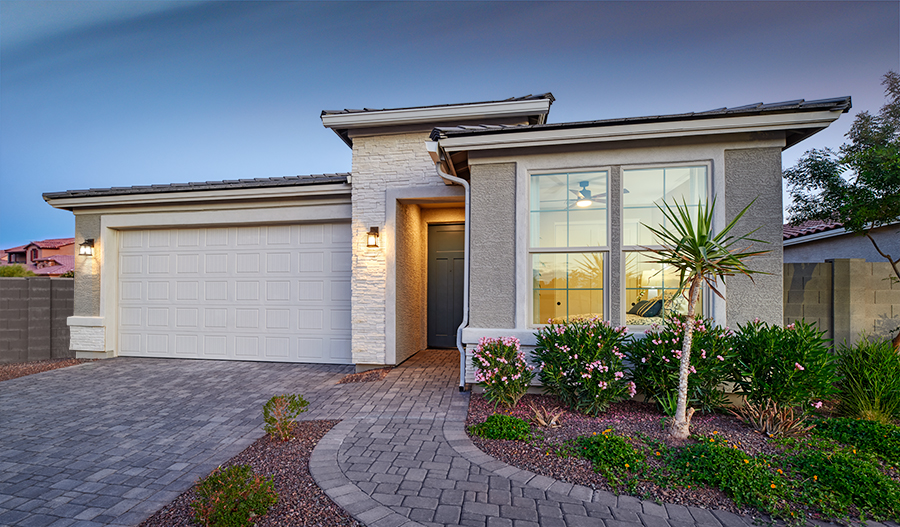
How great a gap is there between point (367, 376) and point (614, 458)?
4.12m

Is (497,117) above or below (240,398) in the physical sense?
above

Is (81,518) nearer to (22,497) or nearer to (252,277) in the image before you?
(22,497)

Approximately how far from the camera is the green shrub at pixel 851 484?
2297 millimetres

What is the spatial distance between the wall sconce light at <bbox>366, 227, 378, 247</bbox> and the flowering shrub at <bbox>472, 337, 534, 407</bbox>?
9.48 feet

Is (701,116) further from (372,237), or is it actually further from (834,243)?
(834,243)

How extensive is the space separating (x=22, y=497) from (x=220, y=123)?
57.2 feet

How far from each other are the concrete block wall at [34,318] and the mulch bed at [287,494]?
783 cm

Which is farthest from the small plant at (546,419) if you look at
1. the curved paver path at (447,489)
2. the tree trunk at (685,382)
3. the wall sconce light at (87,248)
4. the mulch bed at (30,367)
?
the wall sconce light at (87,248)

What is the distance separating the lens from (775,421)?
349cm

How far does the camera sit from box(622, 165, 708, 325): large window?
4629 millimetres

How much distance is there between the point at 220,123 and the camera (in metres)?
16.6

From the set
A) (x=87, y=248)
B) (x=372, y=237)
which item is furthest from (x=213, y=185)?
(x=372, y=237)

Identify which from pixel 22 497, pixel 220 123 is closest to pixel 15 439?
pixel 22 497

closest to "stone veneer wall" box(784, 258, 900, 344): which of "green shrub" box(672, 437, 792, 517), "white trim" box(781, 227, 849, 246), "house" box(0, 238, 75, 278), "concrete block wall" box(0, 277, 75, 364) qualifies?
"green shrub" box(672, 437, 792, 517)
